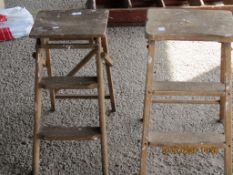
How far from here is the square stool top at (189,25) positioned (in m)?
1.83

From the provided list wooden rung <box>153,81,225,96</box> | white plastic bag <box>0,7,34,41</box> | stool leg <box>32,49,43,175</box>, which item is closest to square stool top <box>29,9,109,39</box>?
stool leg <box>32,49,43,175</box>

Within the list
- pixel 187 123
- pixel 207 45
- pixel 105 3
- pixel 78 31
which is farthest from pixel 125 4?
pixel 78 31

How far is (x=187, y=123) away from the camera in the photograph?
253cm

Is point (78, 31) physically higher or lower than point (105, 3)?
higher

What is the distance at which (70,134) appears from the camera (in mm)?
2082

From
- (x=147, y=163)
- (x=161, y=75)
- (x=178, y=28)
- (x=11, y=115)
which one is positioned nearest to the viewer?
(x=178, y=28)

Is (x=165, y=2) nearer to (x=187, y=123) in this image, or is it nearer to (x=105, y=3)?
(x=105, y=3)

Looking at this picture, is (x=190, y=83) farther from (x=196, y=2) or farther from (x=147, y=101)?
(x=196, y=2)

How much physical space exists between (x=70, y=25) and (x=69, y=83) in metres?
0.27

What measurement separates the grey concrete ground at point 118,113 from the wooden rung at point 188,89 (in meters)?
0.46

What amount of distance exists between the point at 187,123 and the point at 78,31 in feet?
3.01

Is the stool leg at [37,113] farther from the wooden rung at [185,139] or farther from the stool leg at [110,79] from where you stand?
the wooden rung at [185,139]

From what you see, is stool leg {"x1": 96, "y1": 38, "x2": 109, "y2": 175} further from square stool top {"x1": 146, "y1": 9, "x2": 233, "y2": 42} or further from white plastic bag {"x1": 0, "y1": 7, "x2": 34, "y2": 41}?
white plastic bag {"x1": 0, "y1": 7, "x2": 34, "y2": 41}

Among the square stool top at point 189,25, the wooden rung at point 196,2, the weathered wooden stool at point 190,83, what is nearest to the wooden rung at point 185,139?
the weathered wooden stool at point 190,83
